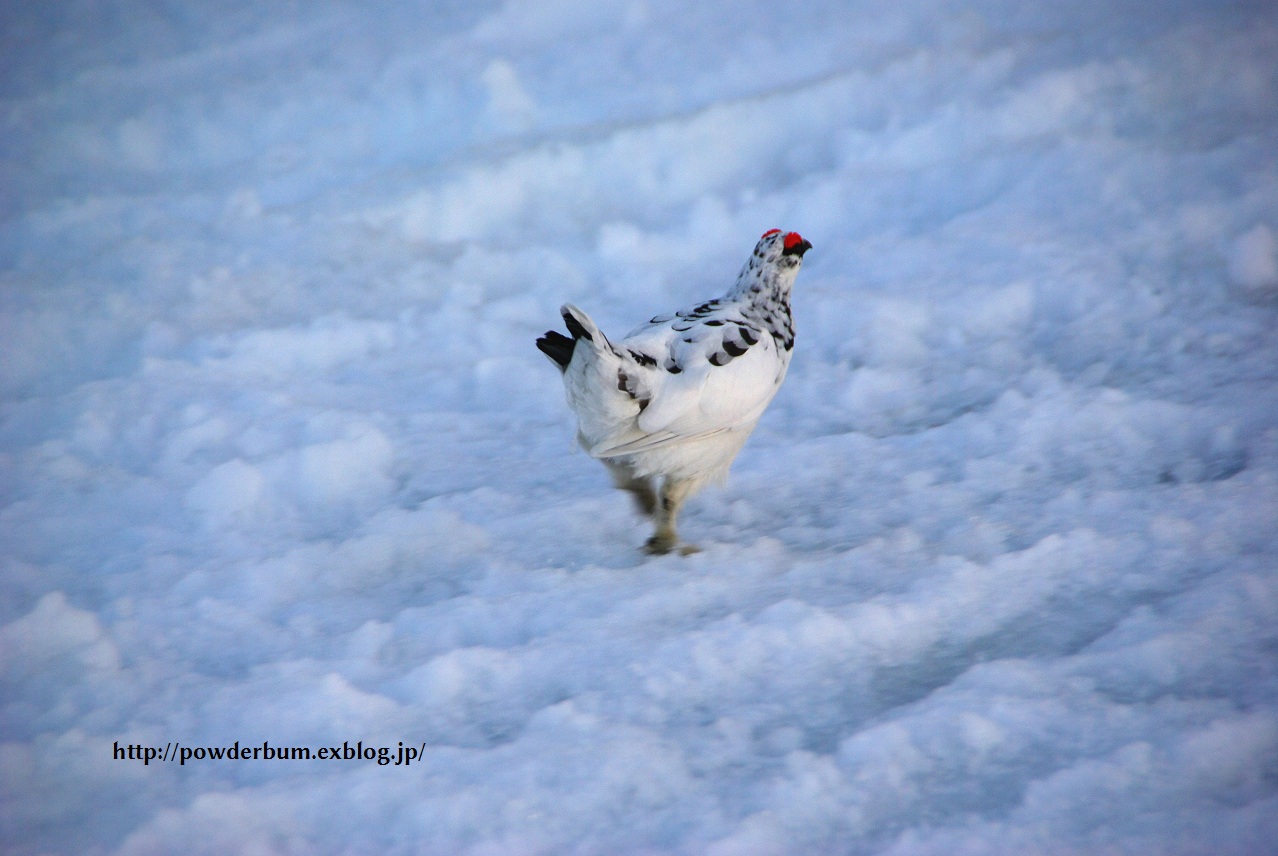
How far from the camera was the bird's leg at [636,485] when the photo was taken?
2768mm

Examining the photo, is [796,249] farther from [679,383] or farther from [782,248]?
[679,383]

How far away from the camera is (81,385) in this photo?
Answer: 11.9 ft

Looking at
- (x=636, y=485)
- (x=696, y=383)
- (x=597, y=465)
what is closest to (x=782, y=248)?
(x=696, y=383)

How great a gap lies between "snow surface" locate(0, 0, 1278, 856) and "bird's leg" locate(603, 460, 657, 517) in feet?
0.24

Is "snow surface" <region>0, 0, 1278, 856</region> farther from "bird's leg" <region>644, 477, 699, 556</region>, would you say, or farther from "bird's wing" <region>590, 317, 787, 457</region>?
"bird's wing" <region>590, 317, 787, 457</region>

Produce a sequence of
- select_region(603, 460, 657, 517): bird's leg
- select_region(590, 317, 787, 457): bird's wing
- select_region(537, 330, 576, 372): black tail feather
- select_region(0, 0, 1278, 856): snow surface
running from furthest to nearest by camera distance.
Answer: select_region(603, 460, 657, 517): bird's leg → select_region(590, 317, 787, 457): bird's wing → select_region(537, 330, 576, 372): black tail feather → select_region(0, 0, 1278, 856): snow surface

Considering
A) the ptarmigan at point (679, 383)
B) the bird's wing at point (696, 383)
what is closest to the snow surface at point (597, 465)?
the ptarmigan at point (679, 383)

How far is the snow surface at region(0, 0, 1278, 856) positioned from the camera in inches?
77.4

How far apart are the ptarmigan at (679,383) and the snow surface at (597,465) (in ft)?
0.91

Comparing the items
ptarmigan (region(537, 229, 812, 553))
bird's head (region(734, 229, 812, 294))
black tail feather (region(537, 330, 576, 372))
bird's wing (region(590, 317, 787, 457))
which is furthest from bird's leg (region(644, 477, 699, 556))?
bird's head (region(734, 229, 812, 294))

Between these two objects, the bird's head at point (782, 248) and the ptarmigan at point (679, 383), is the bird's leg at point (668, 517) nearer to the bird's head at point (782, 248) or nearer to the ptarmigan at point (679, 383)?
the ptarmigan at point (679, 383)

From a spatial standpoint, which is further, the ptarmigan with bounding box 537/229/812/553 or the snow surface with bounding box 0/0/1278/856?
the ptarmigan with bounding box 537/229/812/553

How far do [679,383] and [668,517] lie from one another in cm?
47

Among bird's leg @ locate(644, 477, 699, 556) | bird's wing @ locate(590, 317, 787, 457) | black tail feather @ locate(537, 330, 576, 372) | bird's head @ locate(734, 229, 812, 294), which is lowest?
bird's leg @ locate(644, 477, 699, 556)
